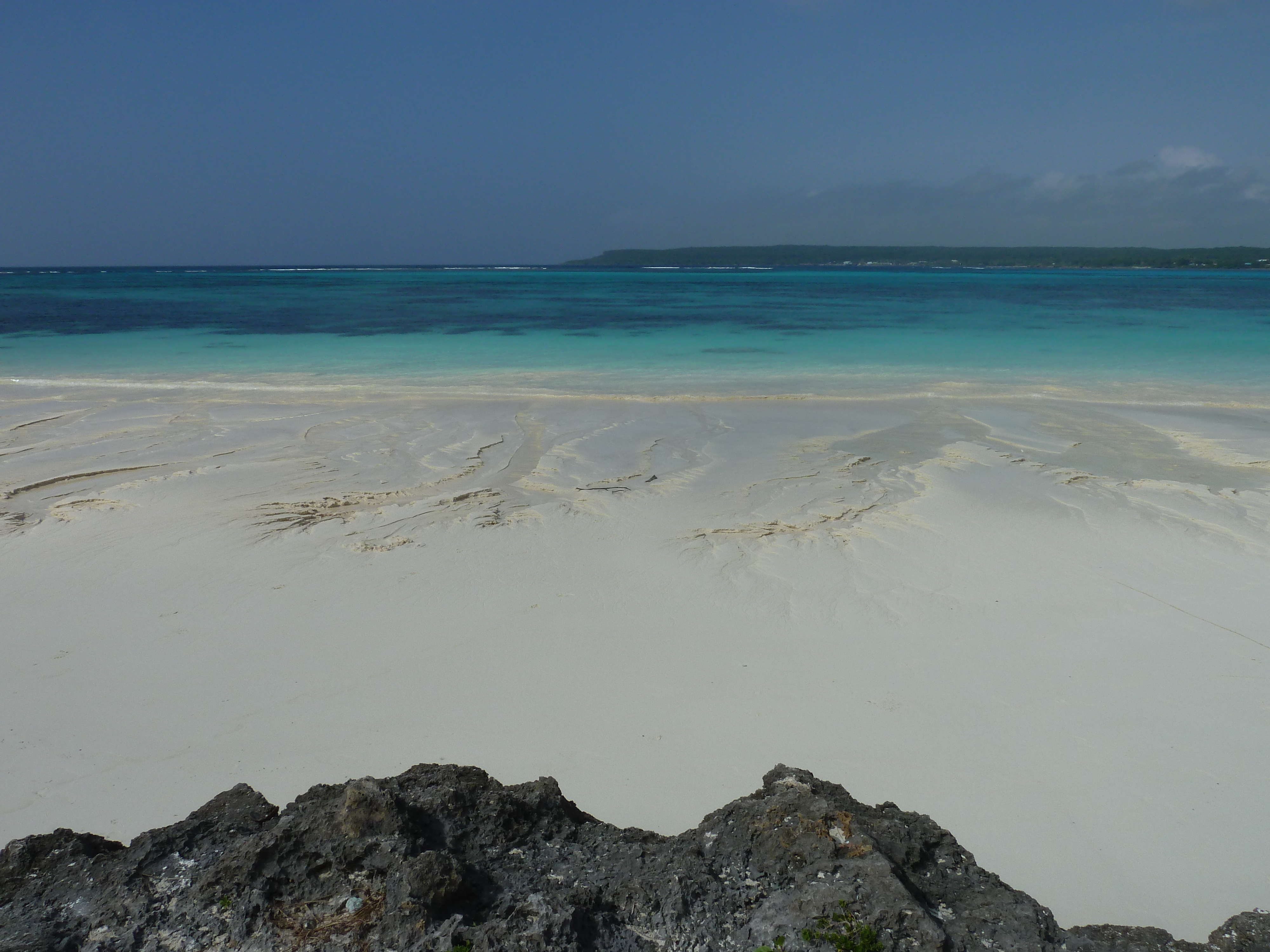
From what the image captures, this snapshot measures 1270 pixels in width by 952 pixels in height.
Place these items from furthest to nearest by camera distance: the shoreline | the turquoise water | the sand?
the turquoise water → the shoreline → the sand

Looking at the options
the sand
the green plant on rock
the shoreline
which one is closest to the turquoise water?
the shoreline

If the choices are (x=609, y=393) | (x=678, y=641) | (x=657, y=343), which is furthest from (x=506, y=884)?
(x=657, y=343)

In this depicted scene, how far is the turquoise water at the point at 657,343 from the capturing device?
42.6ft

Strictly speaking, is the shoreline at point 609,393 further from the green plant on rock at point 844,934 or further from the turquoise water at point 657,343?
the green plant on rock at point 844,934

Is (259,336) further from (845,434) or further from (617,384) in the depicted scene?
(845,434)

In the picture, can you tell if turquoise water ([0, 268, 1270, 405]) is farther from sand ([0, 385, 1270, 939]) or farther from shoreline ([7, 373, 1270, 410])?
sand ([0, 385, 1270, 939])

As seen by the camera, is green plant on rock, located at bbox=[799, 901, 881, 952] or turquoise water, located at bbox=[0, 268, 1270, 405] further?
turquoise water, located at bbox=[0, 268, 1270, 405]

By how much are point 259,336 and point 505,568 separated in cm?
1722

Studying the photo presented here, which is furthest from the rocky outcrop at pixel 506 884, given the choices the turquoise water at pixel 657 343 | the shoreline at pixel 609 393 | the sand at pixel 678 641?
the turquoise water at pixel 657 343

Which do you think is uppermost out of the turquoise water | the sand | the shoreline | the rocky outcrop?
the rocky outcrop

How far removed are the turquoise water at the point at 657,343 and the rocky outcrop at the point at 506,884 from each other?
9899mm

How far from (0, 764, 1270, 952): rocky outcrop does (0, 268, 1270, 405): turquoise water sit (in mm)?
9899

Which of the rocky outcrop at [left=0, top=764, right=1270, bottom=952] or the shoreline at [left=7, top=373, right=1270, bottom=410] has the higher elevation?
the rocky outcrop at [left=0, top=764, right=1270, bottom=952]

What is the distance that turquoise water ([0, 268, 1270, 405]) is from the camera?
42.6ft
